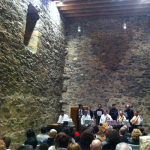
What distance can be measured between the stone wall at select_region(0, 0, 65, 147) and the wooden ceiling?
89 cm

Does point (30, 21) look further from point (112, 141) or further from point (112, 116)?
point (112, 141)

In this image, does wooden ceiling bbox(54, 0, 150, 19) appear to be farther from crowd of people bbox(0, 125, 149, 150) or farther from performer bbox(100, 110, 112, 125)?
crowd of people bbox(0, 125, 149, 150)

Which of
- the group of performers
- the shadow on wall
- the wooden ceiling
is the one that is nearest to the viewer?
the shadow on wall

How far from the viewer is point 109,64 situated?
8875 millimetres

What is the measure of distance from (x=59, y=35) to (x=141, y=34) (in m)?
3.92

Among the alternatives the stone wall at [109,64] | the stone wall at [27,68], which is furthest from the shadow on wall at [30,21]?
the stone wall at [109,64]

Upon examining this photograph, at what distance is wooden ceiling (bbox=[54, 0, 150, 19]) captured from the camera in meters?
8.18

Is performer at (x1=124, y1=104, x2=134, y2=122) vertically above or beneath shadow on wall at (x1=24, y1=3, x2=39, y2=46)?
beneath

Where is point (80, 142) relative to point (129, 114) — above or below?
below

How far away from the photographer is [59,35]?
853cm

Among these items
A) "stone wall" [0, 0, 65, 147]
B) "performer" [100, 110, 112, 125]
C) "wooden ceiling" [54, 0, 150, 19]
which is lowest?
"performer" [100, 110, 112, 125]

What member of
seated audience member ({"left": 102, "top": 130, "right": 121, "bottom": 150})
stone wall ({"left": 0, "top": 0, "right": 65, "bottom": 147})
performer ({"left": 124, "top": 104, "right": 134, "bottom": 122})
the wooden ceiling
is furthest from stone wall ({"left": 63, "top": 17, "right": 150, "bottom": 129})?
seated audience member ({"left": 102, "top": 130, "right": 121, "bottom": 150})

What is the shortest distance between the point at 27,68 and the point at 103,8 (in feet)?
16.7

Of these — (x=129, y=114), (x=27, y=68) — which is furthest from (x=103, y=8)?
(x=27, y=68)
